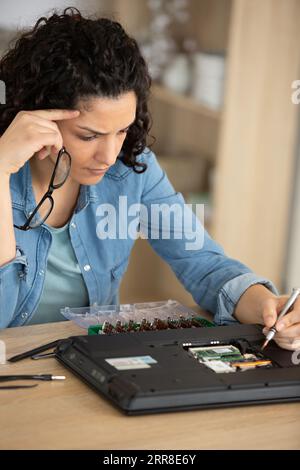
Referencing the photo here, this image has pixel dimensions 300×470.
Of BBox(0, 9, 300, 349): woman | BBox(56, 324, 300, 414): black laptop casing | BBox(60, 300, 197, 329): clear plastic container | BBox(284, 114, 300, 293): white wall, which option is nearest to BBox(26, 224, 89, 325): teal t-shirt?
BBox(0, 9, 300, 349): woman

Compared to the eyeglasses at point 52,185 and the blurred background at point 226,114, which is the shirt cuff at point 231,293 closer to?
the eyeglasses at point 52,185

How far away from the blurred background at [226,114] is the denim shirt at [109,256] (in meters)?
1.39

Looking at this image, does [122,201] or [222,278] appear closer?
[222,278]

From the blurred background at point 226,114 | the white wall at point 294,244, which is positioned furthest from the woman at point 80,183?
the white wall at point 294,244

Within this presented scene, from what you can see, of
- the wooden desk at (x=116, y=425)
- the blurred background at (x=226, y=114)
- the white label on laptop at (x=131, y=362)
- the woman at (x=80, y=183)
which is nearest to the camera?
the wooden desk at (x=116, y=425)

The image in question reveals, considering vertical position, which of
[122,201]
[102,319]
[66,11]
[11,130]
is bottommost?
[102,319]

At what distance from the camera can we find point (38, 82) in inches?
63.0

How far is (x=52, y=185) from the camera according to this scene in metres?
1.63

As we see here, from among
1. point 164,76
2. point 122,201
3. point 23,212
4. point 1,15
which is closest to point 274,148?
point 164,76

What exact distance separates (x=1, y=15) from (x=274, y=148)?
128 cm

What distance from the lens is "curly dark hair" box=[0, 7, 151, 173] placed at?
1562 millimetres

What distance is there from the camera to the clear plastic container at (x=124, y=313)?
5.15 feet

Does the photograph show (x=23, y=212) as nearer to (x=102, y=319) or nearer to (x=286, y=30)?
(x=102, y=319)

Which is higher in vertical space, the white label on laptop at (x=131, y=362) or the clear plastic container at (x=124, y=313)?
the white label on laptop at (x=131, y=362)
